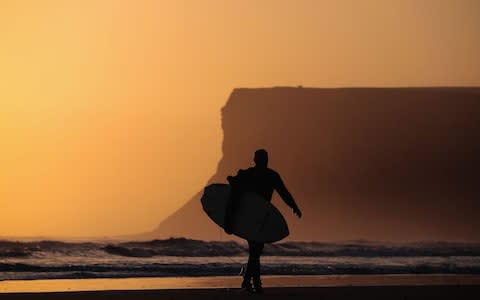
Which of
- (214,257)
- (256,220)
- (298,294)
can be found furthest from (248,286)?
(214,257)

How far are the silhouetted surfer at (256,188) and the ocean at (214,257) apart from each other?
29.5 ft

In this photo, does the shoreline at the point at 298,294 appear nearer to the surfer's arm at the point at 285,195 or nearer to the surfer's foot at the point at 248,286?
the surfer's foot at the point at 248,286

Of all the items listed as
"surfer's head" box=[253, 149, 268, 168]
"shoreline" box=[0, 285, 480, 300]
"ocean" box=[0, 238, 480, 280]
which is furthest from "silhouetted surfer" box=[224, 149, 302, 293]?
"ocean" box=[0, 238, 480, 280]

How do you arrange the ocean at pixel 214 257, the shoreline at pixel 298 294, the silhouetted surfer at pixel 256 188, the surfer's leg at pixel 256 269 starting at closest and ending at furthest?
the shoreline at pixel 298 294
the surfer's leg at pixel 256 269
the silhouetted surfer at pixel 256 188
the ocean at pixel 214 257

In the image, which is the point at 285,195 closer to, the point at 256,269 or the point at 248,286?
the point at 256,269

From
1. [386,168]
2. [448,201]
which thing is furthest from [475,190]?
[386,168]

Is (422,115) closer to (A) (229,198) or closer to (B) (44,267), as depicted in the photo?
(B) (44,267)

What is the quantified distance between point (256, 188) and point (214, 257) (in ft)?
60.0

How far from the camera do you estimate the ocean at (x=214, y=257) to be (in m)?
21.7

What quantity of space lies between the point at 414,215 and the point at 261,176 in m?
21.2

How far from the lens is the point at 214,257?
1141 inches

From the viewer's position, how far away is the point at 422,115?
30219mm

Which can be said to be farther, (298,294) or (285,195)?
(285,195)

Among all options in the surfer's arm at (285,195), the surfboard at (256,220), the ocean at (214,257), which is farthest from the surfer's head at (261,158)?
the ocean at (214,257)
